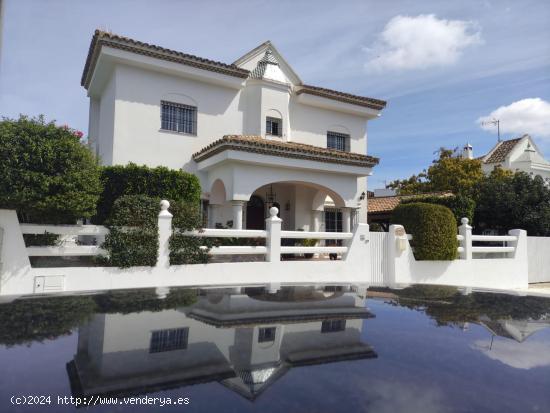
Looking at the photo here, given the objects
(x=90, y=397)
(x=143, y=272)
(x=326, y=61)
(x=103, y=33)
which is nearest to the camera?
(x=90, y=397)

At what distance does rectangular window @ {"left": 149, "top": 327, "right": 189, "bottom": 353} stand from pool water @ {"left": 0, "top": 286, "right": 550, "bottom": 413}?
1 cm

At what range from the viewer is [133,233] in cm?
877

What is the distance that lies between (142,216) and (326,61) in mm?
13237

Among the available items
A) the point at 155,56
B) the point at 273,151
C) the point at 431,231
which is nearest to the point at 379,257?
the point at 431,231

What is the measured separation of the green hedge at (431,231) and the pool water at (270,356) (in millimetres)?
9415

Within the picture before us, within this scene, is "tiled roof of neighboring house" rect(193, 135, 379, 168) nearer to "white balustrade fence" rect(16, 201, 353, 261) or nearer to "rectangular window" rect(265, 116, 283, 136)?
"rectangular window" rect(265, 116, 283, 136)

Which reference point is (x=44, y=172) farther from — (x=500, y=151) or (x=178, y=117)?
(x=500, y=151)

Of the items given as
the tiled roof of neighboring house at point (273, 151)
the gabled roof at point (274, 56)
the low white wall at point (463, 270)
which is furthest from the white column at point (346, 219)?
the gabled roof at point (274, 56)

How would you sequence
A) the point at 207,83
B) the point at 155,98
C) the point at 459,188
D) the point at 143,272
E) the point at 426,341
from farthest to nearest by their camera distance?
the point at 459,188 < the point at 207,83 < the point at 155,98 < the point at 143,272 < the point at 426,341

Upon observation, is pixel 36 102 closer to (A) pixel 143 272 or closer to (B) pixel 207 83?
(B) pixel 207 83

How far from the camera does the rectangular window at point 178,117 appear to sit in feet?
51.4

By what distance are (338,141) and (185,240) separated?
12.6 m

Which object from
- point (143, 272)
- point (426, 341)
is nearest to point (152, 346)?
point (426, 341)

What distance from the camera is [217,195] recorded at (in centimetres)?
1603
